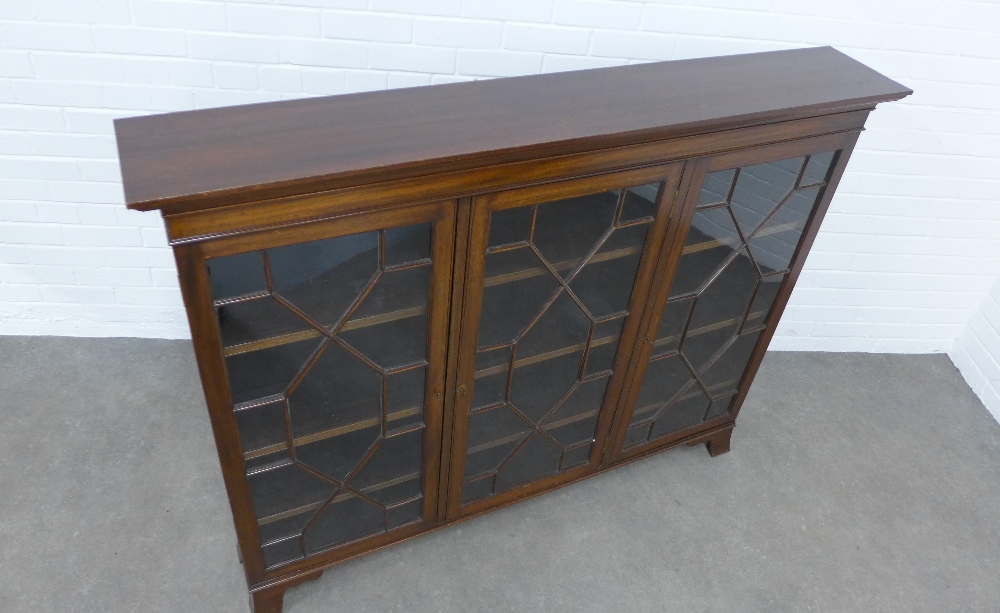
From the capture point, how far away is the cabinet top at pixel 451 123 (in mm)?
1388

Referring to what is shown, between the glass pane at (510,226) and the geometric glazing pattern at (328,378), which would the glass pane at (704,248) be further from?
the geometric glazing pattern at (328,378)

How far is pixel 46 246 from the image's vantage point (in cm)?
262

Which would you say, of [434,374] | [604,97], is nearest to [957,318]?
[604,97]

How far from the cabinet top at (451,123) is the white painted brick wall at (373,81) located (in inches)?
15.8

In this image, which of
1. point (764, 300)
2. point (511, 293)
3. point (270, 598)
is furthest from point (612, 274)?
point (270, 598)

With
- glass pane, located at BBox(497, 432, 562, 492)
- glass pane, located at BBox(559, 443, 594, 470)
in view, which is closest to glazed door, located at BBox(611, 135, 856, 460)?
glass pane, located at BBox(559, 443, 594, 470)

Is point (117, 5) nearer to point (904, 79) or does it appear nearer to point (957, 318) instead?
point (904, 79)

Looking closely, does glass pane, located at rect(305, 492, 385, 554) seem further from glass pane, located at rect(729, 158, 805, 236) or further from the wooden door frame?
glass pane, located at rect(729, 158, 805, 236)

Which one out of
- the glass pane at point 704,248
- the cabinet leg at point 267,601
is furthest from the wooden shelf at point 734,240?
the cabinet leg at point 267,601

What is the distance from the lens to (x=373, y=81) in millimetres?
2283

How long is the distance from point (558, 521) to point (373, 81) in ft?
5.02

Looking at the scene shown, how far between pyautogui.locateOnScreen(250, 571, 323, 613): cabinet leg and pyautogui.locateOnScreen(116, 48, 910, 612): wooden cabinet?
1 centimetres

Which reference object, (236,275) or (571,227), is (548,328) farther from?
(236,275)

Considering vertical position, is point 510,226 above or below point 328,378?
above
